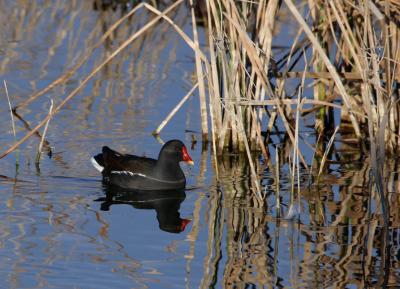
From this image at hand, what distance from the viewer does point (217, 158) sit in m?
10.3

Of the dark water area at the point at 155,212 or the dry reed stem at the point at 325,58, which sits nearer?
the dark water area at the point at 155,212

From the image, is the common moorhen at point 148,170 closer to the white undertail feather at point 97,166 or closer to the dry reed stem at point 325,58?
the white undertail feather at point 97,166

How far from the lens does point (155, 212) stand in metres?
8.86

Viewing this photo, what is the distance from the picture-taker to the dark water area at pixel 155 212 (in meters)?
6.91

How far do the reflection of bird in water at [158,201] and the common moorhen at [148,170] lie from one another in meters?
0.09

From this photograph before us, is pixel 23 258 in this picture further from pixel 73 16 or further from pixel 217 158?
pixel 73 16

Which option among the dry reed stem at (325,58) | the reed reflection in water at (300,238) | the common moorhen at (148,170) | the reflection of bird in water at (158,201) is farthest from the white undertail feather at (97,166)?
the dry reed stem at (325,58)

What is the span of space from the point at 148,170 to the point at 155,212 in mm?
1064

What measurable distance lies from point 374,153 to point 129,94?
6.03m

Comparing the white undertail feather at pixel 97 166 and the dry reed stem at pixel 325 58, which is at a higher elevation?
the dry reed stem at pixel 325 58

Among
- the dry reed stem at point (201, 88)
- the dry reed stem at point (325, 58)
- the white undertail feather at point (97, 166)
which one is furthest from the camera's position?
the white undertail feather at point (97, 166)

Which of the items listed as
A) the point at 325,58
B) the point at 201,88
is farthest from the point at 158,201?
the point at 325,58

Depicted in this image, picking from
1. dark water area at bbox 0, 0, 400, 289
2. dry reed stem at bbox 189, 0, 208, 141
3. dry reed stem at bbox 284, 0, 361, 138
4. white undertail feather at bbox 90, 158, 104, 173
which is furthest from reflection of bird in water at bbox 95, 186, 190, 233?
dry reed stem at bbox 284, 0, 361, 138

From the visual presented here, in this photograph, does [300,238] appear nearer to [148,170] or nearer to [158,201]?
[158,201]
